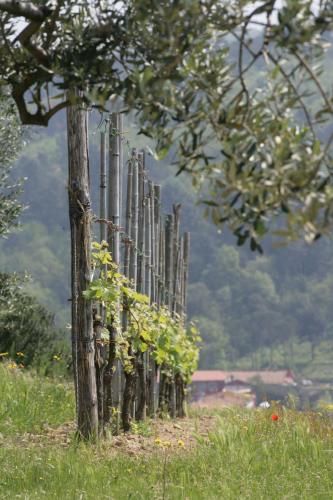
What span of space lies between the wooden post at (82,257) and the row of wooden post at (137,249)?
36 cm

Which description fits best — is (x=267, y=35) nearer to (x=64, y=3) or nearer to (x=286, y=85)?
(x=286, y=85)

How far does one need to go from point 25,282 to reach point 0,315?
0.56 m

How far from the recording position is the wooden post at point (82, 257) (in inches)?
288

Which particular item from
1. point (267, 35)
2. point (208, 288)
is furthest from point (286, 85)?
point (208, 288)

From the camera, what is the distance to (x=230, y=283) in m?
125

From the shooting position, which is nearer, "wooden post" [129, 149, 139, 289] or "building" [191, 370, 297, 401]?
"wooden post" [129, 149, 139, 289]

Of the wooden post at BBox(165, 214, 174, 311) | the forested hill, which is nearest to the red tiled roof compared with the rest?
the forested hill

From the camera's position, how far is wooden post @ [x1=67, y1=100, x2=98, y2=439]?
732 centimetres

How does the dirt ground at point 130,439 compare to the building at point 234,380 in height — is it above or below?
above

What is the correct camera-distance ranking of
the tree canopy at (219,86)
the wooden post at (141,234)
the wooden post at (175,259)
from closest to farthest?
1. the tree canopy at (219,86)
2. the wooden post at (141,234)
3. the wooden post at (175,259)

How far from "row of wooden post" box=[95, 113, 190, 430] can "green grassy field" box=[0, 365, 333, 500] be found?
57 centimetres

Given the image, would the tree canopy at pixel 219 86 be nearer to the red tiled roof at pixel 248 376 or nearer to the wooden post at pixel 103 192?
the wooden post at pixel 103 192

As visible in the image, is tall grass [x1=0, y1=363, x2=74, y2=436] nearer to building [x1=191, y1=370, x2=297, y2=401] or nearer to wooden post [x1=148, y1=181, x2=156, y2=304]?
wooden post [x1=148, y1=181, x2=156, y2=304]

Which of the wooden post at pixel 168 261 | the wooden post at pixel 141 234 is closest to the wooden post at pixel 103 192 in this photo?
the wooden post at pixel 141 234
